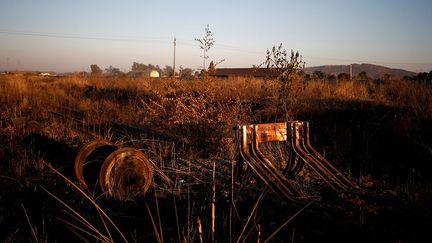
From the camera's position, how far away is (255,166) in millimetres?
4992

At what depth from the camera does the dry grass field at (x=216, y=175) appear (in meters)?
3.75

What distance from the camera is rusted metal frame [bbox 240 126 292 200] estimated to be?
15.3 ft

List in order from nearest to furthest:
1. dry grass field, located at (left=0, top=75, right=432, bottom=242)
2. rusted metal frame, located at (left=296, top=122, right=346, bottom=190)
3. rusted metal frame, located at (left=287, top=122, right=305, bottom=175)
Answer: dry grass field, located at (left=0, top=75, right=432, bottom=242) → rusted metal frame, located at (left=296, top=122, right=346, bottom=190) → rusted metal frame, located at (left=287, top=122, right=305, bottom=175)

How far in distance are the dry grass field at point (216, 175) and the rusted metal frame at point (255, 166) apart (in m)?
0.18

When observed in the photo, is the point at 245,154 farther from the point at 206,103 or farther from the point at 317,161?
the point at 206,103

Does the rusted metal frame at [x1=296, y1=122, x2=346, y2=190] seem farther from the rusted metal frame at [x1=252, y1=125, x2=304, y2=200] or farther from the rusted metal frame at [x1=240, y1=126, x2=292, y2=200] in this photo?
the rusted metal frame at [x1=240, y1=126, x2=292, y2=200]

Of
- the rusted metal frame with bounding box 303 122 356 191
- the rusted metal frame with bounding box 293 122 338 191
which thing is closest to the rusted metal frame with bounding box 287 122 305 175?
the rusted metal frame with bounding box 293 122 338 191

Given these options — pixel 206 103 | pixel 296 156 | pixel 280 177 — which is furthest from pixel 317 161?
pixel 206 103

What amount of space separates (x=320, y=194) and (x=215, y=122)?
3247 mm

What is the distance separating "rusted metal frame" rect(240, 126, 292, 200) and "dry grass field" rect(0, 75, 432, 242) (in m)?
0.18

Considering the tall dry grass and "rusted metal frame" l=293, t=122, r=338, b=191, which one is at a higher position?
the tall dry grass

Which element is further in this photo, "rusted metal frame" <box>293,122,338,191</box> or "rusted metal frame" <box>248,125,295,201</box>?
"rusted metal frame" <box>293,122,338,191</box>

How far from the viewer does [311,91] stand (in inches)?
574

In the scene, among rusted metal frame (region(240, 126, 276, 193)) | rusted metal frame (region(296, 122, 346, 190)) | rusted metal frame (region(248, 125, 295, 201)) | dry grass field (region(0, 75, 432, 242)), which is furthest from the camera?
rusted metal frame (region(296, 122, 346, 190))
